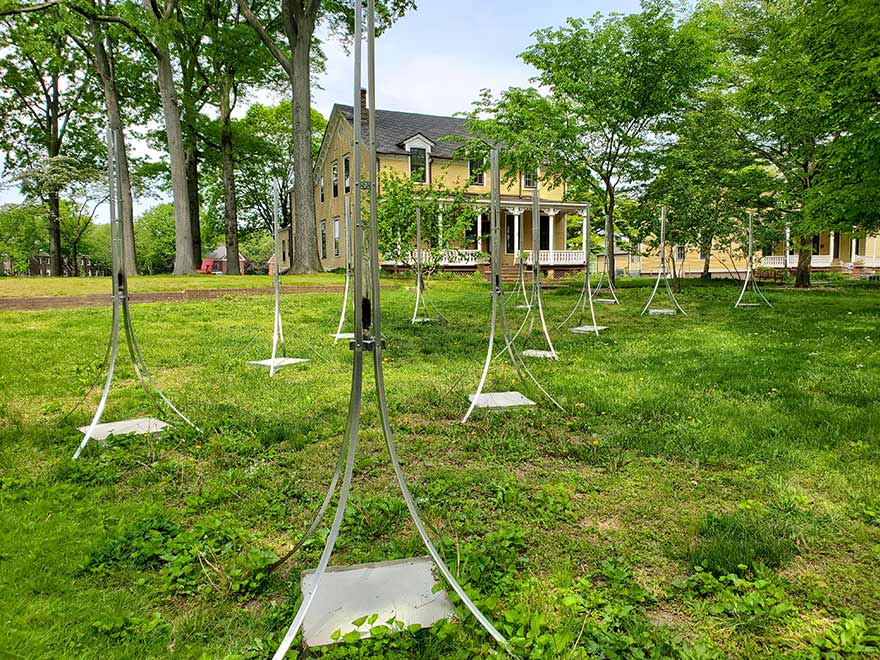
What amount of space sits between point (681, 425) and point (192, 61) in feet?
87.2

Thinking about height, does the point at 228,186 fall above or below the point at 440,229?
above

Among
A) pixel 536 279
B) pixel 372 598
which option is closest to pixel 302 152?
pixel 536 279

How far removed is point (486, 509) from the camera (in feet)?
8.94

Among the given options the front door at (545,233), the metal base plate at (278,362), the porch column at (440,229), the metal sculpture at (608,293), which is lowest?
the metal base plate at (278,362)

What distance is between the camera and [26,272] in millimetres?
57000

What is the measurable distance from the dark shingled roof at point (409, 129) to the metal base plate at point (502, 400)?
21.7m

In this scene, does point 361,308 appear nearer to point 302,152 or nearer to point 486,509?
point 486,509

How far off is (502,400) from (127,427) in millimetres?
2812

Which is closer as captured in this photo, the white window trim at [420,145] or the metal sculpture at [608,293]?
the metal sculpture at [608,293]

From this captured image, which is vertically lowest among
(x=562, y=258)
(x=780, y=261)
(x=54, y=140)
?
(x=780, y=261)

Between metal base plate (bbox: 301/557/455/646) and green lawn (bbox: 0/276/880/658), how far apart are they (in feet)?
0.28

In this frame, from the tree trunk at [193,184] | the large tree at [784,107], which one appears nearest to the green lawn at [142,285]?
the large tree at [784,107]

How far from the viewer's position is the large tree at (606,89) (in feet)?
46.2

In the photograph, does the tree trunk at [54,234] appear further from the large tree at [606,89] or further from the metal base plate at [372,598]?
the metal base plate at [372,598]
